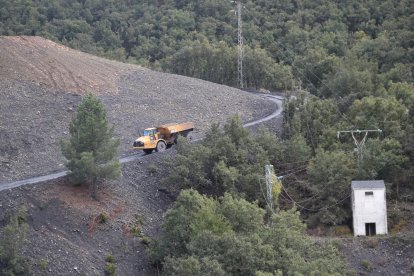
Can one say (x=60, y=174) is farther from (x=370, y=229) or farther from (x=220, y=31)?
(x=220, y=31)

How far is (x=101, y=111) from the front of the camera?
Answer: 39.6 m

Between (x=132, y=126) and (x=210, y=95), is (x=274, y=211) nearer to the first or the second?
(x=132, y=126)

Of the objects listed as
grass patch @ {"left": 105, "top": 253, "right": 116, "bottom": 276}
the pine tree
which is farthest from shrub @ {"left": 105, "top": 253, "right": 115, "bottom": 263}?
the pine tree

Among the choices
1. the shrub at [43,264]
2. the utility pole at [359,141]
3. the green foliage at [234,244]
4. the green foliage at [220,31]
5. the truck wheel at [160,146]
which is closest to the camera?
the green foliage at [234,244]

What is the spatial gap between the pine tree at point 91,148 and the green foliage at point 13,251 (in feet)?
17.1

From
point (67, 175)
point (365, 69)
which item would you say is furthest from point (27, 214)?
point (365, 69)

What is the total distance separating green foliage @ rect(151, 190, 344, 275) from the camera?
110 ft

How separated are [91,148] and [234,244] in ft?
27.3

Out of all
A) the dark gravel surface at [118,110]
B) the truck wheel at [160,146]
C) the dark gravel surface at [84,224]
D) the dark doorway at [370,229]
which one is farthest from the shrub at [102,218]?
the dark doorway at [370,229]

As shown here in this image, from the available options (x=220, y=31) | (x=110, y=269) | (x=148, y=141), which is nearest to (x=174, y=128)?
(x=148, y=141)

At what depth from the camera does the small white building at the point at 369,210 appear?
4056cm

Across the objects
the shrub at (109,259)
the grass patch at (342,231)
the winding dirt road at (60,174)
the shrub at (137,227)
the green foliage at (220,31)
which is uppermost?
the green foliage at (220,31)

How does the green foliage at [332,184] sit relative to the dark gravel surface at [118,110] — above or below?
below

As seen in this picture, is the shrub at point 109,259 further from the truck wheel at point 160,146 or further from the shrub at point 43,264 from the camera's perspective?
the truck wheel at point 160,146
